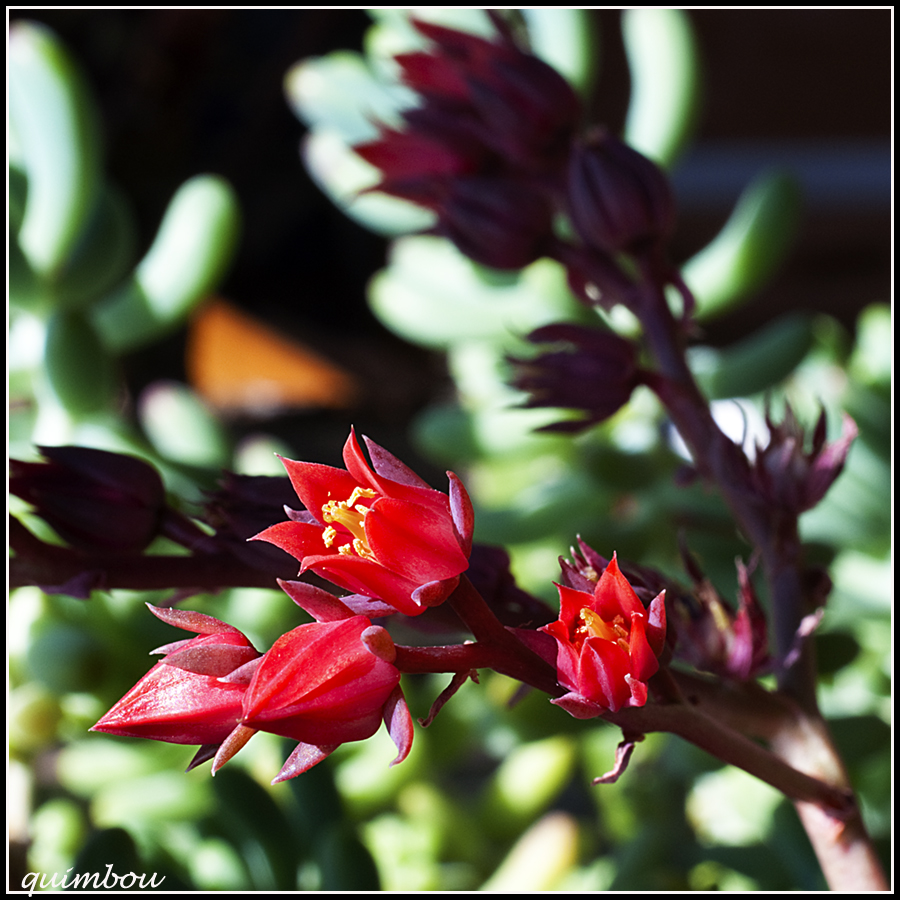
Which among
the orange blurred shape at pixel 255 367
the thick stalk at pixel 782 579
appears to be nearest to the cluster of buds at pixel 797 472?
Answer: the thick stalk at pixel 782 579

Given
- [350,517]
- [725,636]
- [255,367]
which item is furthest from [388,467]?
[255,367]

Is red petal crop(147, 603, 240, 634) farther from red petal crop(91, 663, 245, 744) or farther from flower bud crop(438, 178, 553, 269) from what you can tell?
flower bud crop(438, 178, 553, 269)

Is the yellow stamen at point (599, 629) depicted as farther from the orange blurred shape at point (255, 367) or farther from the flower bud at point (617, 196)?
the orange blurred shape at point (255, 367)

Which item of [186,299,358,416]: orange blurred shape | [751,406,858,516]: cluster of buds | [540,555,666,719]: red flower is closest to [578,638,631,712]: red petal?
[540,555,666,719]: red flower

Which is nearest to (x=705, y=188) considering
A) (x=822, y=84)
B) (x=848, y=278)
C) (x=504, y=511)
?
(x=822, y=84)

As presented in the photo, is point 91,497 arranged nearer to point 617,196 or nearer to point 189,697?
point 189,697
